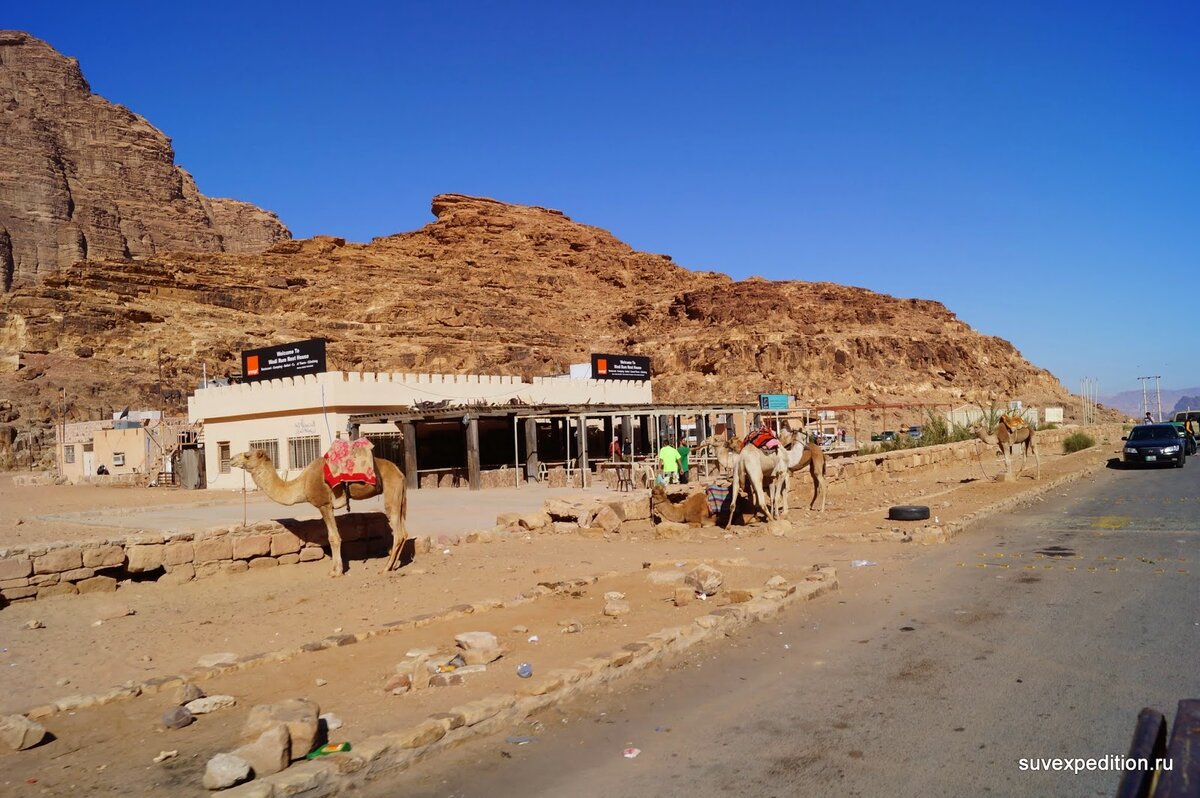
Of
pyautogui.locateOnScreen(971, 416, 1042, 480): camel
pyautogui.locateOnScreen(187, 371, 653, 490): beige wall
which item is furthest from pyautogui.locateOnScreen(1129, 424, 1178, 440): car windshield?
pyautogui.locateOnScreen(187, 371, 653, 490): beige wall

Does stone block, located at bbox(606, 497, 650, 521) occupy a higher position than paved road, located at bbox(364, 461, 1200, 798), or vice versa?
stone block, located at bbox(606, 497, 650, 521)

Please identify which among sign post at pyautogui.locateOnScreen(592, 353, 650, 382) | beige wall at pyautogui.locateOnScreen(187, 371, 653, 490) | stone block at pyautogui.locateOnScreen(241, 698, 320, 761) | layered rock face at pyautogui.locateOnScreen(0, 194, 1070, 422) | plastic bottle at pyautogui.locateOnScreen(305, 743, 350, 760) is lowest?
plastic bottle at pyautogui.locateOnScreen(305, 743, 350, 760)

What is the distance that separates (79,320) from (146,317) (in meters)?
6.42

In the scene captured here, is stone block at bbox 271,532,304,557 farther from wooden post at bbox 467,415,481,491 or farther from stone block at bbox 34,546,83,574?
wooden post at bbox 467,415,481,491

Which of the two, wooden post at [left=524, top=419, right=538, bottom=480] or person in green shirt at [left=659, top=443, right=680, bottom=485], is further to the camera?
wooden post at [left=524, top=419, right=538, bottom=480]

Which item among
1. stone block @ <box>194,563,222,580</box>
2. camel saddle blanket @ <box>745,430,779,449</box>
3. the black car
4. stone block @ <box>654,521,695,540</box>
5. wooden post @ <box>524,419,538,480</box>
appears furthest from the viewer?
wooden post @ <box>524,419,538,480</box>

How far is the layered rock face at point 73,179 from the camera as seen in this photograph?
14950 cm

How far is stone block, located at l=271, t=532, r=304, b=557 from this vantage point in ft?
41.9

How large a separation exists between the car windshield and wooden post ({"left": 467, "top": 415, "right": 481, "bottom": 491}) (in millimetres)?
23647

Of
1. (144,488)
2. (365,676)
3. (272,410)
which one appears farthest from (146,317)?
(365,676)

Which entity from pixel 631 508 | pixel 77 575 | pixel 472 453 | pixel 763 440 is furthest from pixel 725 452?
pixel 472 453

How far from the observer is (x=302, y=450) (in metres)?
33.7

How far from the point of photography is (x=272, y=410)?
113 ft

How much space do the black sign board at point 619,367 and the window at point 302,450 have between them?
50.6 ft
